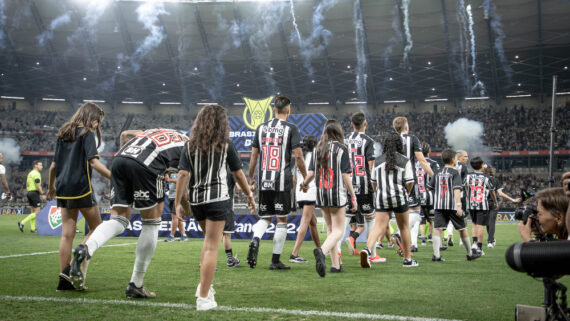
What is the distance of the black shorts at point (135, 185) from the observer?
4.36 metres

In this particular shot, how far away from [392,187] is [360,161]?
38.1 inches

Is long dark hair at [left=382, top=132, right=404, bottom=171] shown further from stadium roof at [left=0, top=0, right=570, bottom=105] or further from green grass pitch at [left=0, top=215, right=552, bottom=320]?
stadium roof at [left=0, top=0, right=570, bottom=105]

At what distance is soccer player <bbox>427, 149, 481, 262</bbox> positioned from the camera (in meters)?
7.77

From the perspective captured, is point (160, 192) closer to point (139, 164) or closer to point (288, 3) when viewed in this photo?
point (139, 164)

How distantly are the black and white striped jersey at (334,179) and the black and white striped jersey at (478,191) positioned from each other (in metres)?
4.35

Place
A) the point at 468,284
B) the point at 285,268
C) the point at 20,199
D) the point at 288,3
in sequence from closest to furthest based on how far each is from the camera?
the point at 468,284 → the point at 285,268 → the point at 288,3 → the point at 20,199

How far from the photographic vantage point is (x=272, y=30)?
108ft

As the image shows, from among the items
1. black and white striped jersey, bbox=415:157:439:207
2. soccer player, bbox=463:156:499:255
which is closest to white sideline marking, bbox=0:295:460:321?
soccer player, bbox=463:156:499:255

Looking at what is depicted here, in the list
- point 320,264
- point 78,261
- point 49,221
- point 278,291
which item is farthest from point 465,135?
point 78,261

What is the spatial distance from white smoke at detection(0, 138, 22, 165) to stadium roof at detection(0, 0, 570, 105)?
5.00m

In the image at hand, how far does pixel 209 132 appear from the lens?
390cm

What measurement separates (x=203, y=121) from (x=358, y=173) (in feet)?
13.1

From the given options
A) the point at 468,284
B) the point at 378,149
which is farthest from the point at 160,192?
the point at 378,149

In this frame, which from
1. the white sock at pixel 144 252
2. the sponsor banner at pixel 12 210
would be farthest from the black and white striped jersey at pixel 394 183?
the sponsor banner at pixel 12 210
